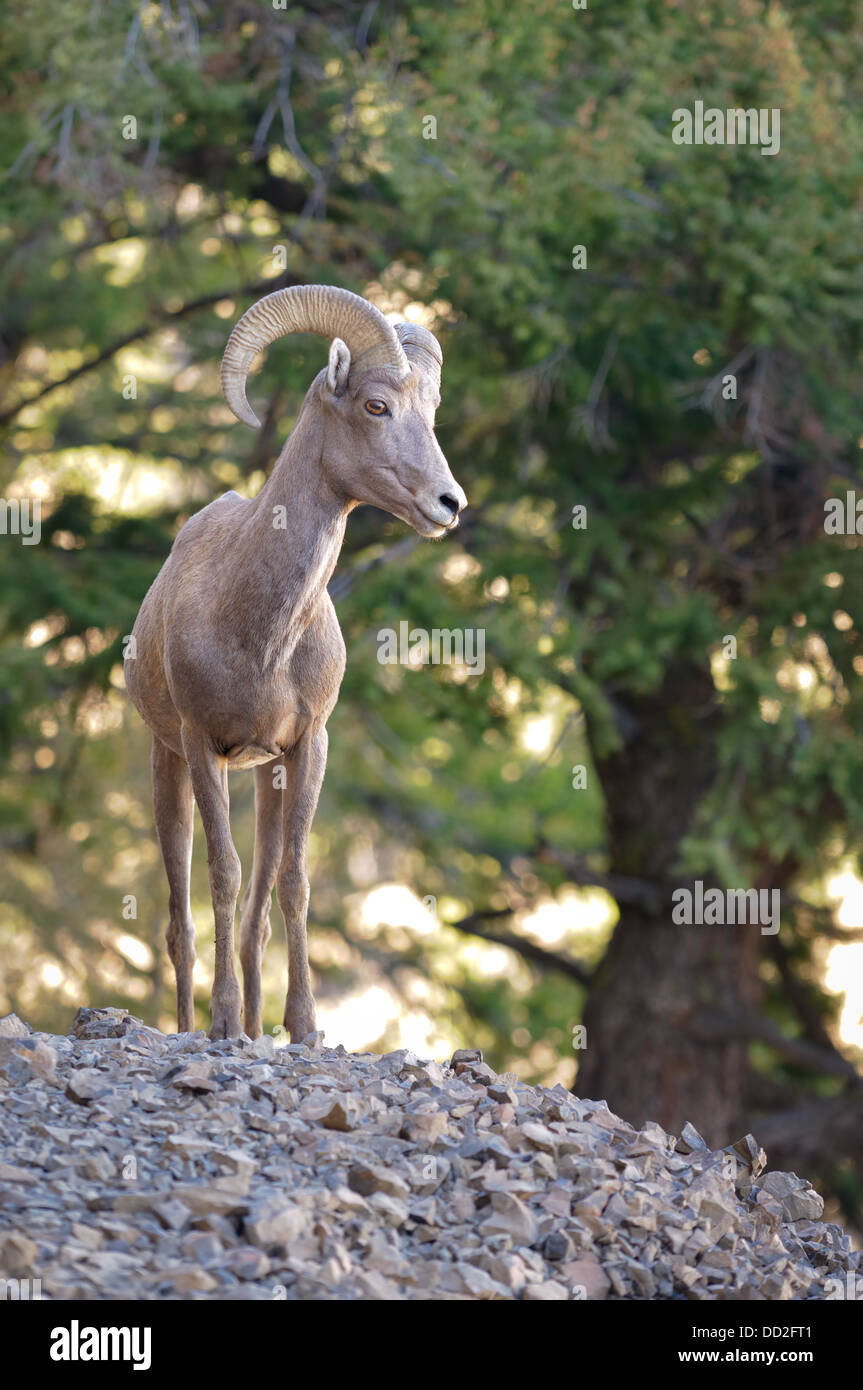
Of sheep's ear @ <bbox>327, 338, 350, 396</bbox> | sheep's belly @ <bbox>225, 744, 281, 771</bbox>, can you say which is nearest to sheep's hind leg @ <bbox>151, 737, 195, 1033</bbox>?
sheep's belly @ <bbox>225, 744, 281, 771</bbox>

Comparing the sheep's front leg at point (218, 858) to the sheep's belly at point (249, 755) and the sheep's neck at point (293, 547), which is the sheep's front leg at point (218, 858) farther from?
the sheep's neck at point (293, 547)

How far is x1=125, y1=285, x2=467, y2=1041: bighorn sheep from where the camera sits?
665cm

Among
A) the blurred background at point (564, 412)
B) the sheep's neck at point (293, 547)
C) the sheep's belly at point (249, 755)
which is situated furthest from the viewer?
the blurred background at point (564, 412)

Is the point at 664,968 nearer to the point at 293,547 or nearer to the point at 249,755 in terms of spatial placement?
the point at 249,755

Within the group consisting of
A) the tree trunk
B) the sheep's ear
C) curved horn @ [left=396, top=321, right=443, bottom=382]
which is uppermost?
curved horn @ [left=396, top=321, right=443, bottom=382]

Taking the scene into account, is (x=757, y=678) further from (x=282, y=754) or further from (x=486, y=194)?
(x=282, y=754)

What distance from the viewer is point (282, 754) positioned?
7.03 meters

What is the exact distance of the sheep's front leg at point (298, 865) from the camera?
6.93m

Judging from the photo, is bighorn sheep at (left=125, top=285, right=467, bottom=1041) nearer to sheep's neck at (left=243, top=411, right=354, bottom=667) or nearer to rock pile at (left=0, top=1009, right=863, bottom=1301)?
sheep's neck at (left=243, top=411, right=354, bottom=667)

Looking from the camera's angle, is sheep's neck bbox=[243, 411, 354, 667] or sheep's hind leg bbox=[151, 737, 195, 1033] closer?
sheep's neck bbox=[243, 411, 354, 667]

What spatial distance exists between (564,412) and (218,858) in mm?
8010

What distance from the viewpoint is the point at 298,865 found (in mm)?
6988

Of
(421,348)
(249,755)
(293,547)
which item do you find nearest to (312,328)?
(421,348)

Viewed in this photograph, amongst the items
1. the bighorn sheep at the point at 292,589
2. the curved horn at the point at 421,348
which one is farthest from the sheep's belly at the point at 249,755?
the curved horn at the point at 421,348
